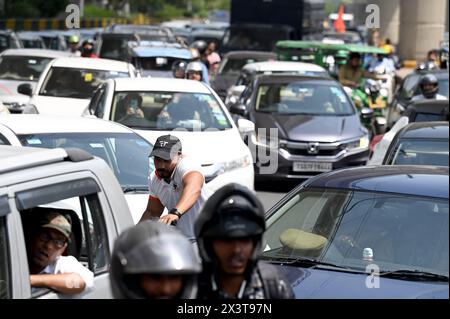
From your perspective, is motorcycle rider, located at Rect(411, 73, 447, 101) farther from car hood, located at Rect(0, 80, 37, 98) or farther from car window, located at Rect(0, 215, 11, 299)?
car window, located at Rect(0, 215, 11, 299)

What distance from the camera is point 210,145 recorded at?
42.7 feet

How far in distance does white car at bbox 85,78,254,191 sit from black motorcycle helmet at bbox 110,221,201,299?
28.7 ft

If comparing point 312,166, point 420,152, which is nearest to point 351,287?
point 420,152

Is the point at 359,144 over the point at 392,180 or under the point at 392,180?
under

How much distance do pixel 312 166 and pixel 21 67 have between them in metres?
8.32

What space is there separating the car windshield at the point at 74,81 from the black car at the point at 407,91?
16.7 ft

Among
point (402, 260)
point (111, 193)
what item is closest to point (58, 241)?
point (111, 193)

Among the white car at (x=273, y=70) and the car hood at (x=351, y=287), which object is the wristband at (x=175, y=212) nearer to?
the car hood at (x=351, y=287)

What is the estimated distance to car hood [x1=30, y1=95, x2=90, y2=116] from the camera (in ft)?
55.6

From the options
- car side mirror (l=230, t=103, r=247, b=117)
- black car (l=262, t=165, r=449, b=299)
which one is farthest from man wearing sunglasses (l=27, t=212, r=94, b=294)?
car side mirror (l=230, t=103, r=247, b=117)

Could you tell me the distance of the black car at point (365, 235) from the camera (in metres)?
6.19

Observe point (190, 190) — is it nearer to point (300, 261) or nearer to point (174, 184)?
point (174, 184)

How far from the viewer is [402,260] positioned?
651 centimetres

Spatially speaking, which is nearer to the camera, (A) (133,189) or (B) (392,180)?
(B) (392,180)
